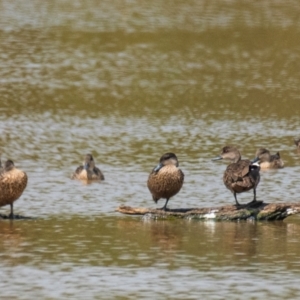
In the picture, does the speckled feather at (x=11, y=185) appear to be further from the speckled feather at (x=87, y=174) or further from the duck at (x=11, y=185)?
the speckled feather at (x=87, y=174)

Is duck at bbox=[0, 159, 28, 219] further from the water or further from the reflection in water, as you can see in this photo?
the reflection in water

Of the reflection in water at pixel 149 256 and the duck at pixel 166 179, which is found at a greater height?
the duck at pixel 166 179

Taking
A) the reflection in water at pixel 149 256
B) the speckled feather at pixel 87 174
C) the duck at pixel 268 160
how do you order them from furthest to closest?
the duck at pixel 268 160 < the speckled feather at pixel 87 174 < the reflection in water at pixel 149 256

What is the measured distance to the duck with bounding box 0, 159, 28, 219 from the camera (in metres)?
11.9

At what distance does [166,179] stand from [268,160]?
10.7 feet

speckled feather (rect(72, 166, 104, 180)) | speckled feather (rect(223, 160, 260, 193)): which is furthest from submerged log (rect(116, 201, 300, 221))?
speckled feather (rect(72, 166, 104, 180))

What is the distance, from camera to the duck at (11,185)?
11.9 metres

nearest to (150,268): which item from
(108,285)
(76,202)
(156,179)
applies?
(108,285)

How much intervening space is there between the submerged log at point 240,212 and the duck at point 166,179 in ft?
0.86

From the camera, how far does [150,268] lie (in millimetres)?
9539

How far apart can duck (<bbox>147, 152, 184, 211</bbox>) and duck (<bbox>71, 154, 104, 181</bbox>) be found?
6.66ft

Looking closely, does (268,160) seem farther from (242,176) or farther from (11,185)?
(11,185)

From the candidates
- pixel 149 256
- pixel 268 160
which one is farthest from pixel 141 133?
pixel 149 256

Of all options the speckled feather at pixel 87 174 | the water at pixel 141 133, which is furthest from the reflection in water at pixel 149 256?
the speckled feather at pixel 87 174
